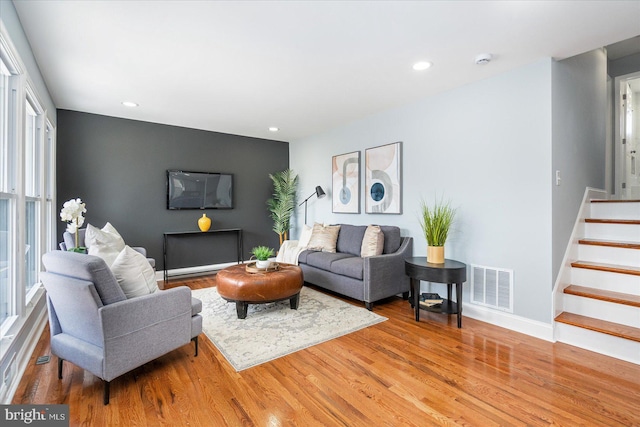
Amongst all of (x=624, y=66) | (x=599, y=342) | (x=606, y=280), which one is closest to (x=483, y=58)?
(x=606, y=280)

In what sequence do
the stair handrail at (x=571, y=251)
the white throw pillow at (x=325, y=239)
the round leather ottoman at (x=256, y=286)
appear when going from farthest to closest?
the white throw pillow at (x=325, y=239), the round leather ottoman at (x=256, y=286), the stair handrail at (x=571, y=251)

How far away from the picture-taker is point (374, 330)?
9.66 feet

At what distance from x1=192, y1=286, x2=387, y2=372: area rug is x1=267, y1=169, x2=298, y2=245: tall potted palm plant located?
7.87 ft

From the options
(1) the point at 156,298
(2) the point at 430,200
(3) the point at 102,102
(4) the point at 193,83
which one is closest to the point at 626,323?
(2) the point at 430,200

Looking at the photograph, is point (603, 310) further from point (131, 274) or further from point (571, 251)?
point (131, 274)

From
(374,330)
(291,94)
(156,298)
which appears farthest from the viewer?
(291,94)

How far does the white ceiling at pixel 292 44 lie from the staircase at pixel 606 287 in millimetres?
1774

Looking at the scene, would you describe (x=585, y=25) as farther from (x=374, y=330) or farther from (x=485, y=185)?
(x=374, y=330)

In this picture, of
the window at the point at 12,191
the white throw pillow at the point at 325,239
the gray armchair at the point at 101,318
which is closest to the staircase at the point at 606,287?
the white throw pillow at the point at 325,239

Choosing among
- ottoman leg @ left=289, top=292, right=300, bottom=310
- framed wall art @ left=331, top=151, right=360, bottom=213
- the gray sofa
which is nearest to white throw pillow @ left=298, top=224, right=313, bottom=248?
the gray sofa

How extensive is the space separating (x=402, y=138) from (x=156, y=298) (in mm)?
3467

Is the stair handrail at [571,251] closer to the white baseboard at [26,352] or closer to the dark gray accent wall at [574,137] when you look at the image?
the dark gray accent wall at [574,137]

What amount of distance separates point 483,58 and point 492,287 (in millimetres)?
2249

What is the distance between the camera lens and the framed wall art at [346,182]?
4844mm
